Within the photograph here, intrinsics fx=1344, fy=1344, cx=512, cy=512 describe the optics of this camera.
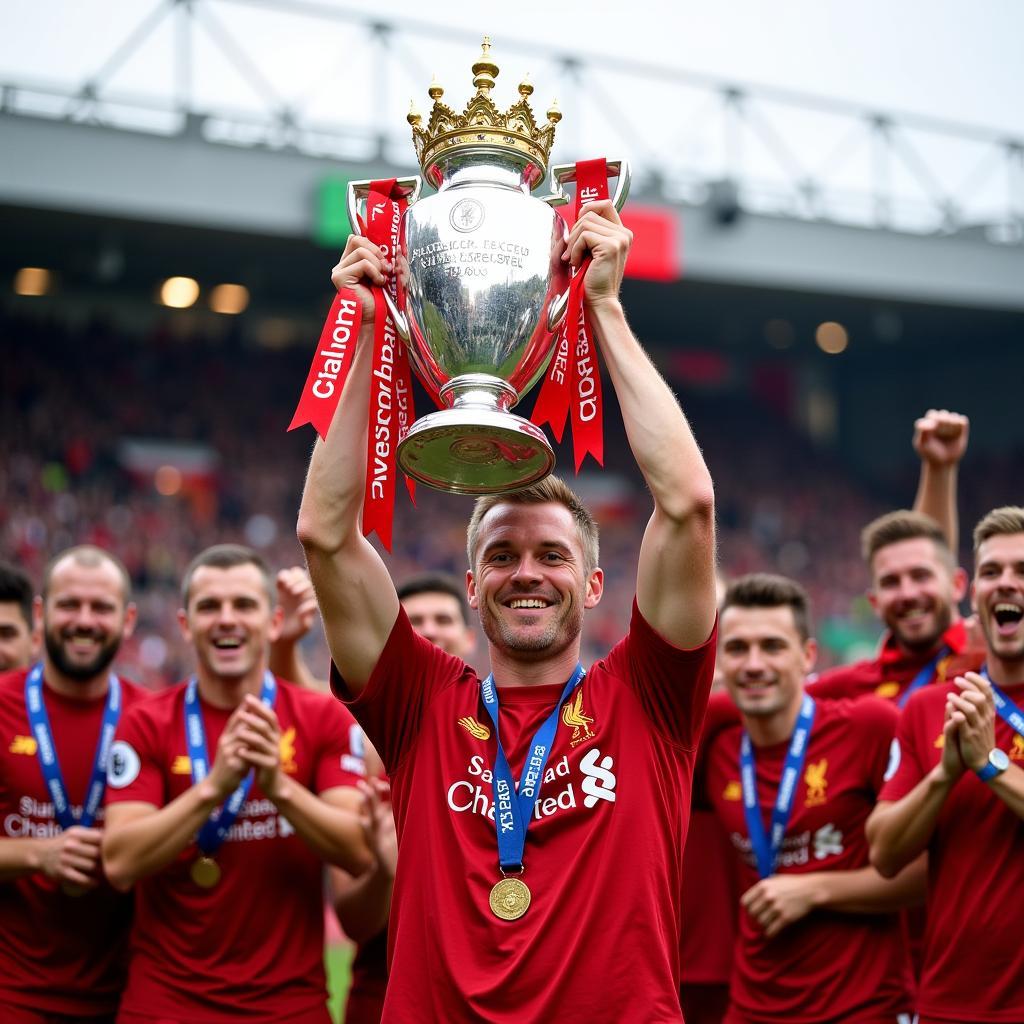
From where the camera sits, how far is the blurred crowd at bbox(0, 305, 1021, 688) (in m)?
17.3

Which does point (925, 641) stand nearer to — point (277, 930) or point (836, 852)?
point (836, 852)

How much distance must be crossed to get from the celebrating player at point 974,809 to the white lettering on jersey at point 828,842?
31 centimetres

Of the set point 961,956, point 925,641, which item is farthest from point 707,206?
point 961,956

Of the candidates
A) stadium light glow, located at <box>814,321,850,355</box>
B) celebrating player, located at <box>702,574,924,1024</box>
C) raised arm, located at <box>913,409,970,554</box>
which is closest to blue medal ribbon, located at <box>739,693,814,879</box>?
celebrating player, located at <box>702,574,924,1024</box>

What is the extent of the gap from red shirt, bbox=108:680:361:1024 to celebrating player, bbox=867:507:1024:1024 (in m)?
1.68

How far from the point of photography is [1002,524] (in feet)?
12.5

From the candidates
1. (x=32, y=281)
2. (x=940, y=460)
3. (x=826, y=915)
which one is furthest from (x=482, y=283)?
(x=32, y=281)

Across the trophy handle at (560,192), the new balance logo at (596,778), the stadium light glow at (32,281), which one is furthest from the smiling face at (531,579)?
the stadium light glow at (32,281)

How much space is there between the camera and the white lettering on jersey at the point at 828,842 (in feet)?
13.1

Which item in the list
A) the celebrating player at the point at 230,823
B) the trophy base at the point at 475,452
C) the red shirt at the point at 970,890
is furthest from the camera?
the celebrating player at the point at 230,823

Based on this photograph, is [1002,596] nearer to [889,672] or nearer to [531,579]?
[889,672]

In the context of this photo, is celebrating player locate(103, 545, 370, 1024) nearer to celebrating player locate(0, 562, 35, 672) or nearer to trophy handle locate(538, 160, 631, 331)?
celebrating player locate(0, 562, 35, 672)

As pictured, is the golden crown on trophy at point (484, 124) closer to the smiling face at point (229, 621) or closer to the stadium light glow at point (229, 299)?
the smiling face at point (229, 621)

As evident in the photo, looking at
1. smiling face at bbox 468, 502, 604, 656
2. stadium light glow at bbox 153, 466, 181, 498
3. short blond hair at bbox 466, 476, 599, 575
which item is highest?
stadium light glow at bbox 153, 466, 181, 498
